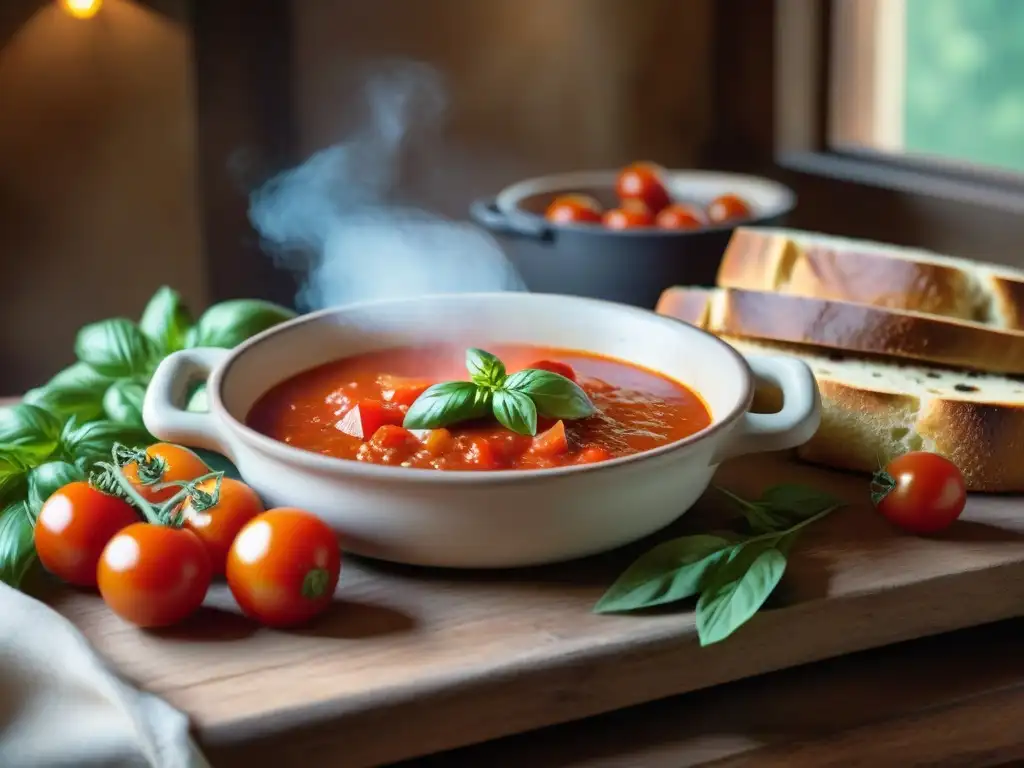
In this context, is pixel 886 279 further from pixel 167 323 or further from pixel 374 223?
pixel 374 223

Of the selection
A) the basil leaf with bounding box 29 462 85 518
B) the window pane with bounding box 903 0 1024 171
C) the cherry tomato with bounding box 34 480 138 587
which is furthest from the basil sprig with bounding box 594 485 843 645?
the window pane with bounding box 903 0 1024 171

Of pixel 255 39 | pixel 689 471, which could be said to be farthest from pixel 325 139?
pixel 689 471

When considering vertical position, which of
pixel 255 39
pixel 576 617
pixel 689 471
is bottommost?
pixel 576 617

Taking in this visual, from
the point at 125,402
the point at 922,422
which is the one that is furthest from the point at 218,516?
the point at 922,422

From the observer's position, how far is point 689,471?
1.38 metres

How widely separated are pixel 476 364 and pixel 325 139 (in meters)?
1.53

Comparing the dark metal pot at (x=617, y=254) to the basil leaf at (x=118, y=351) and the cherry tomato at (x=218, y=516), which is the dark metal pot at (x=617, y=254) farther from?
the cherry tomato at (x=218, y=516)

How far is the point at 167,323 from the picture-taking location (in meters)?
1.89

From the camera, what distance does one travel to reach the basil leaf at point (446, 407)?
1.39 metres

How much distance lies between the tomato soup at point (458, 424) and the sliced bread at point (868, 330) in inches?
10.9

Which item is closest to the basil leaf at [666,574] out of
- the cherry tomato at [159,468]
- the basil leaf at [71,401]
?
the cherry tomato at [159,468]

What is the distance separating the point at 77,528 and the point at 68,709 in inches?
8.7

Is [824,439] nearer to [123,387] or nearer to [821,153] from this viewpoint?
[123,387]

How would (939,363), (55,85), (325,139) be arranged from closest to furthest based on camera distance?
(939,363)
(55,85)
(325,139)
